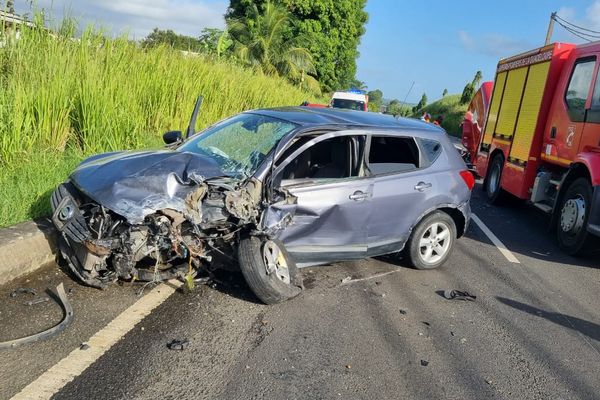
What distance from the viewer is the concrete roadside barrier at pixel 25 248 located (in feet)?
13.5

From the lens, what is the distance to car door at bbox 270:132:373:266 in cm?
457

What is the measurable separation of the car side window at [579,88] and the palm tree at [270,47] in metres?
18.9

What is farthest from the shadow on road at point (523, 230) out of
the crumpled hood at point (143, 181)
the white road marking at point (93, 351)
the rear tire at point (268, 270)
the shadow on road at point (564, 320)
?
the white road marking at point (93, 351)

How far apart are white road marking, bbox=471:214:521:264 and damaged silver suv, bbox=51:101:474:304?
1.22m

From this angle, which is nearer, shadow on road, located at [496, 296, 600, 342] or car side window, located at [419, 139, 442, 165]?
shadow on road, located at [496, 296, 600, 342]

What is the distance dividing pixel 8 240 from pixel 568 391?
14.1ft

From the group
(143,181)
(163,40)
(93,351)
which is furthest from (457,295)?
(163,40)

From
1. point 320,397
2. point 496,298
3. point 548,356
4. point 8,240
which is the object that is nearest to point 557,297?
point 496,298

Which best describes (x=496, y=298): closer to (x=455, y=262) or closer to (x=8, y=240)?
(x=455, y=262)

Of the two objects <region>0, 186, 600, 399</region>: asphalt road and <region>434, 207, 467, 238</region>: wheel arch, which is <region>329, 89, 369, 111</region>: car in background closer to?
<region>434, 207, 467, 238</region>: wheel arch

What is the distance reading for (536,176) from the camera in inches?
344

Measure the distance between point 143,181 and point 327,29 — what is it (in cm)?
3896

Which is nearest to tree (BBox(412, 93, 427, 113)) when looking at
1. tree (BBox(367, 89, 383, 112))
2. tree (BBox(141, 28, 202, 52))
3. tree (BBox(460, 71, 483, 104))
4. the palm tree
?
tree (BBox(367, 89, 383, 112))

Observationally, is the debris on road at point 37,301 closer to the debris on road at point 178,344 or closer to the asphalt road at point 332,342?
the asphalt road at point 332,342
